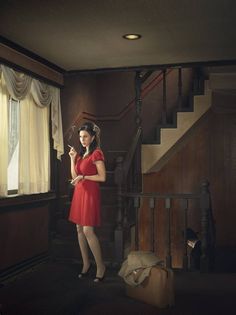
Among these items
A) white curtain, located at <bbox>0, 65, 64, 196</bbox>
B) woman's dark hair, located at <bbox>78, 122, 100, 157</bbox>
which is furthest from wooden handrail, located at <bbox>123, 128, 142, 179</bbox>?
white curtain, located at <bbox>0, 65, 64, 196</bbox>

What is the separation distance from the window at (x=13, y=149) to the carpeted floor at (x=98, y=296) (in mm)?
1123

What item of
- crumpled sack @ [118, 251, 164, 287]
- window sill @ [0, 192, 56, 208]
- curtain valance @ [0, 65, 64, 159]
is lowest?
crumpled sack @ [118, 251, 164, 287]

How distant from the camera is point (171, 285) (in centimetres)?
356

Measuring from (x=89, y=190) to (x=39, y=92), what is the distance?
1863 millimetres

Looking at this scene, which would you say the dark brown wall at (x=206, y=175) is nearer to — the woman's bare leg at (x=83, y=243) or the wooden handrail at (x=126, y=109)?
the wooden handrail at (x=126, y=109)

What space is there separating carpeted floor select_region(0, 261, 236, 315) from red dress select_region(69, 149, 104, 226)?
65cm

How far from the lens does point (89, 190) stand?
424 cm

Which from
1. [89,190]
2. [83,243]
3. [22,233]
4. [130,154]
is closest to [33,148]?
[22,233]

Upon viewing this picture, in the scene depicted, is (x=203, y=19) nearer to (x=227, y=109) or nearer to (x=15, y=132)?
(x=15, y=132)

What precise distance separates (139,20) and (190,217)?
13.4 feet

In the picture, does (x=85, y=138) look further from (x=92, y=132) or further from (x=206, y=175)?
(x=206, y=175)

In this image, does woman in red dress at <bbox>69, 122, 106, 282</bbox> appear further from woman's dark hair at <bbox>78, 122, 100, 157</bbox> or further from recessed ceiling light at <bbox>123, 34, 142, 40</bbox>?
recessed ceiling light at <bbox>123, 34, 142, 40</bbox>

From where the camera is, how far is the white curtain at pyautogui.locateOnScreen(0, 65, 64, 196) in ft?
15.2

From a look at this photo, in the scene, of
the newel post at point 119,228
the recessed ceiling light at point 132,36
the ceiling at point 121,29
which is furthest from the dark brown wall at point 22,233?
the recessed ceiling light at point 132,36
